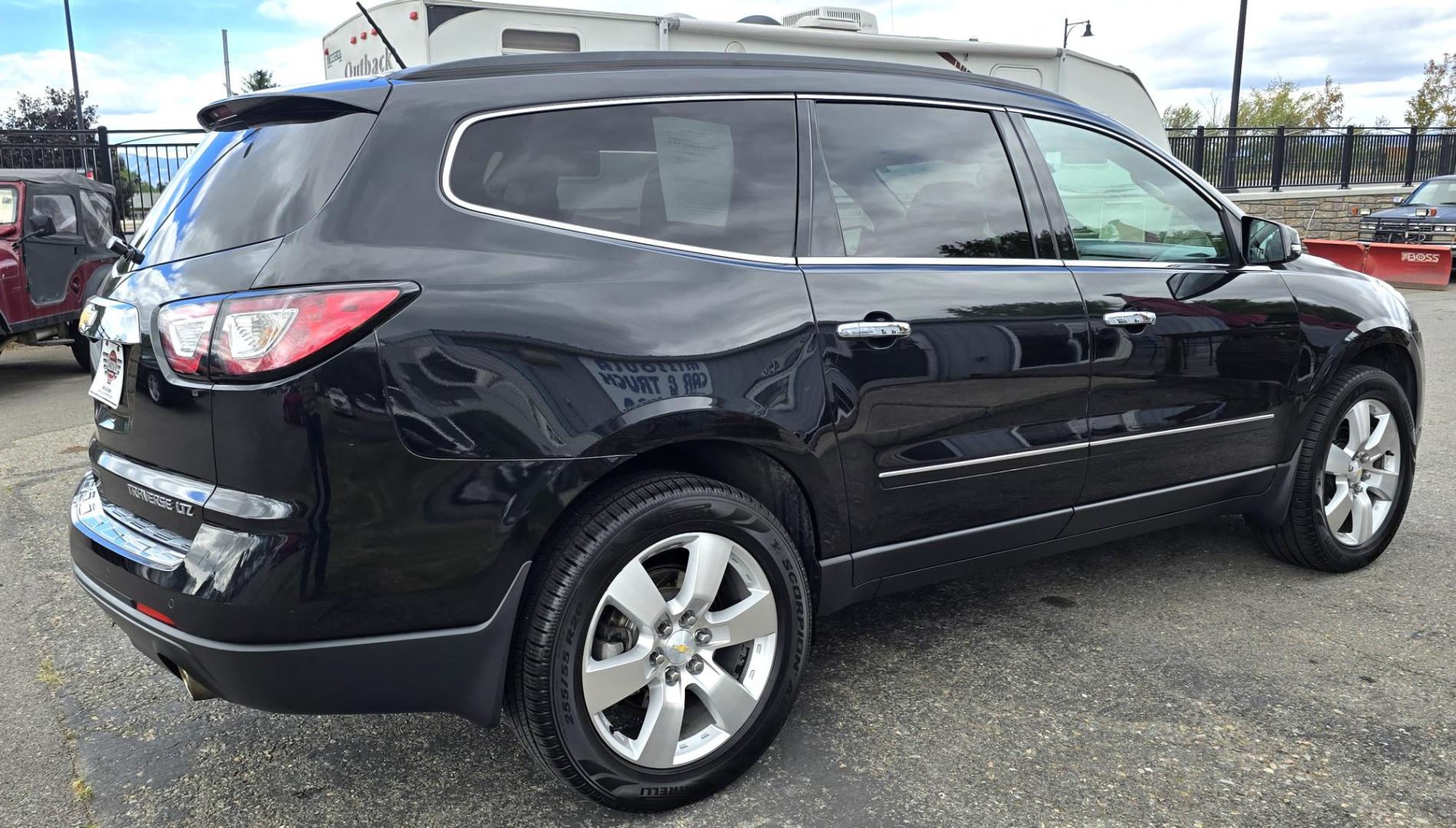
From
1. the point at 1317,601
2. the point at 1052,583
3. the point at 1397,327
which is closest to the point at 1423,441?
the point at 1397,327

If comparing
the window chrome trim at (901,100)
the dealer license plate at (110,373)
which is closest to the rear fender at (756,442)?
the window chrome trim at (901,100)

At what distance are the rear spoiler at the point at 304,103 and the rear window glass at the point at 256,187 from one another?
0.02 metres

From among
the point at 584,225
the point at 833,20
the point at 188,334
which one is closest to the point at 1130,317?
the point at 584,225

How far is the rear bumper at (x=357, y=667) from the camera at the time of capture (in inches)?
87.1

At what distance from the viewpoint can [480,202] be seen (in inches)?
93.7

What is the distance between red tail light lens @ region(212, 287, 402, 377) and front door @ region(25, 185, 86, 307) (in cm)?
876

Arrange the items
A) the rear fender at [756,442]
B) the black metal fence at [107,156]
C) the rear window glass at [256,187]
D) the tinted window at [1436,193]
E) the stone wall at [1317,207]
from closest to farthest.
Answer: the rear window glass at [256,187] → the rear fender at [756,442] → the black metal fence at [107,156] → the tinted window at [1436,193] → the stone wall at [1317,207]

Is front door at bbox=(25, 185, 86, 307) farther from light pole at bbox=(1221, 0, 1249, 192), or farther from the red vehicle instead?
light pole at bbox=(1221, 0, 1249, 192)

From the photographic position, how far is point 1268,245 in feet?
12.5

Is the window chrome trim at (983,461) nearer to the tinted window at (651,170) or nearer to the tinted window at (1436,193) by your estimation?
the tinted window at (651,170)

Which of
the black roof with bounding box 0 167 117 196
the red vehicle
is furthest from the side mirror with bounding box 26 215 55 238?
the black roof with bounding box 0 167 117 196

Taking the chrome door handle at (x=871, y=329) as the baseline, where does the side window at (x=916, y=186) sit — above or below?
above

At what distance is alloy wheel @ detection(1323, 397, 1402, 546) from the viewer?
159 inches

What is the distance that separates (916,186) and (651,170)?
85 centimetres
